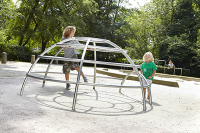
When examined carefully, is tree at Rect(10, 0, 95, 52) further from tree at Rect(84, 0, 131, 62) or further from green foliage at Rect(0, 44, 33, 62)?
tree at Rect(84, 0, 131, 62)

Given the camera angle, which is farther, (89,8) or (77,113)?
(89,8)

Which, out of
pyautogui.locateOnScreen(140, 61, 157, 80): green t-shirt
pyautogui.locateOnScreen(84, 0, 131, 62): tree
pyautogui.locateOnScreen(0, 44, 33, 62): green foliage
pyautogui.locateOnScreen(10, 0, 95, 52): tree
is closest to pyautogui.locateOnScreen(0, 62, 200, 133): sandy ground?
pyautogui.locateOnScreen(140, 61, 157, 80): green t-shirt

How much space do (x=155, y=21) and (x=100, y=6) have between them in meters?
8.22

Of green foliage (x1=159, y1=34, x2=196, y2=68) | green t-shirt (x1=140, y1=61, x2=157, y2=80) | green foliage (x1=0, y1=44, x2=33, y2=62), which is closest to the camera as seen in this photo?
green t-shirt (x1=140, y1=61, x2=157, y2=80)

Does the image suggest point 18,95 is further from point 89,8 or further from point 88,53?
point 88,53

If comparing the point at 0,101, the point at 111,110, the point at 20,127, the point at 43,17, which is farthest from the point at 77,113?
the point at 43,17

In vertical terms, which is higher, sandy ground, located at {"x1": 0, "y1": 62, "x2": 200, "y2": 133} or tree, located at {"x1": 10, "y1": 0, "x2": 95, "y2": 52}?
tree, located at {"x1": 10, "y1": 0, "x2": 95, "y2": 52}

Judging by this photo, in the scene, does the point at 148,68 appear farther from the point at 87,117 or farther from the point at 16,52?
the point at 16,52

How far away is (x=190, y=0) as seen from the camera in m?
27.6

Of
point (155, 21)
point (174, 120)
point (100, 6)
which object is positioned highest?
point (100, 6)

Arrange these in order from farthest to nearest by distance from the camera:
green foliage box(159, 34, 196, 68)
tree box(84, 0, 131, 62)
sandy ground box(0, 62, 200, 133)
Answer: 1. tree box(84, 0, 131, 62)
2. green foliage box(159, 34, 196, 68)
3. sandy ground box(0, 62, 200, 133)

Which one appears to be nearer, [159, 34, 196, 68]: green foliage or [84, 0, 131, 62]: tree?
[159, 34, 196, 68]: green foliage

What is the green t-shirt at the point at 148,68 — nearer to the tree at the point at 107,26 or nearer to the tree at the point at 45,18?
the tree at the point at 45,18

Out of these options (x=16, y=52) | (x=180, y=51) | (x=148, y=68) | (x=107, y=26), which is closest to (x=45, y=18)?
(x=16, y=52)
